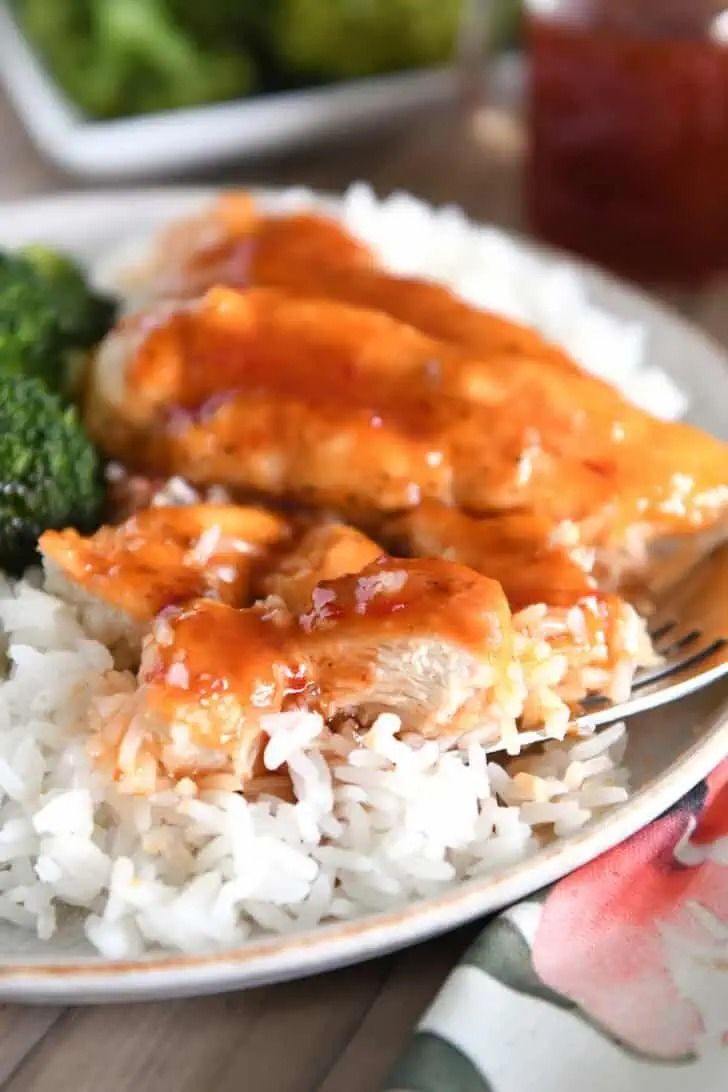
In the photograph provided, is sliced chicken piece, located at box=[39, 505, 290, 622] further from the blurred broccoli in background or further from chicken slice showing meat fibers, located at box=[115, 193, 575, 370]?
the blurred broccoli in background

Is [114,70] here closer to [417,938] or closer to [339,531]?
[339,531]

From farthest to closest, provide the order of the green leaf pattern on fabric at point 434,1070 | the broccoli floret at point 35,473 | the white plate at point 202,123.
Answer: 1. the white plate at point 202,123
2. the broccoli floret at point 35,473
3. the green leaf pattern on fabric at point 434,1070

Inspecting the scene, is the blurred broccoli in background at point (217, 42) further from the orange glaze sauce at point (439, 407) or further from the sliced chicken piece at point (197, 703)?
the sliced chicken piece at point (197, 703)

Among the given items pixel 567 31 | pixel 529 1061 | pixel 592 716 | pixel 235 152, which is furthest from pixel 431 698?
pixel 235 152

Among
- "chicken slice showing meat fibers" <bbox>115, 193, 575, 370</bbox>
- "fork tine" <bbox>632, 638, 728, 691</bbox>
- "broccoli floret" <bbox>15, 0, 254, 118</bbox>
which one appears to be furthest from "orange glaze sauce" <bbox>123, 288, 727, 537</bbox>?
"broccoli floret" <bbox>15, 0, 254, 118</bbox>

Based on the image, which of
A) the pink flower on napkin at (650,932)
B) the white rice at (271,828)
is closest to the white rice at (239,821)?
the white rice at (271,828)

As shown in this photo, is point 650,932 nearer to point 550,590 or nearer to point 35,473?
point 550,590
